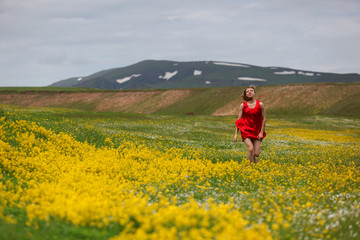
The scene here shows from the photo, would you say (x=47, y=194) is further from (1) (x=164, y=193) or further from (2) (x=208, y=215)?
(2) (x=208, y=215)

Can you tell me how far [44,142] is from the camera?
14906 mm

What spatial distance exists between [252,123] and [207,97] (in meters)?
83.9

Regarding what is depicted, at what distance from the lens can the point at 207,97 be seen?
96.8 meters

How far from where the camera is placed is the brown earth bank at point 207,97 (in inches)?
2908

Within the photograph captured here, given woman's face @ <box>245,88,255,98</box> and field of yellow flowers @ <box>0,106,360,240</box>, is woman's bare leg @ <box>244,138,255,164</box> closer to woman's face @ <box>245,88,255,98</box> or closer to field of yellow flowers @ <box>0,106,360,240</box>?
field of yellow flowers @ <box>0,106,360,240</box>

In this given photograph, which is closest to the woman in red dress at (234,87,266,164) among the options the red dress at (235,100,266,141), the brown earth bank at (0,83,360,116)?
the red dress at (235,100,266,141)

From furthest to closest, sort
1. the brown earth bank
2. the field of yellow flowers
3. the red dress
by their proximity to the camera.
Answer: the brown earth bank
the red dress
the field of yellow flowers

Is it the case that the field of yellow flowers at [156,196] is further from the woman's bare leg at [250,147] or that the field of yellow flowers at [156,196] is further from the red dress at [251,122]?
the red dress at [251,122]

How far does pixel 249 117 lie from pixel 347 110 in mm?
61105

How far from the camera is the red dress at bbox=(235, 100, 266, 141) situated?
43.7 feet

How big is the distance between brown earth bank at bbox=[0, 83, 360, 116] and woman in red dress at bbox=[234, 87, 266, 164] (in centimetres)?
5803

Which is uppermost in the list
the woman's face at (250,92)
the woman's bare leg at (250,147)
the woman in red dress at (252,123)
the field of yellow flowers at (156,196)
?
the woman's face at (250,92)

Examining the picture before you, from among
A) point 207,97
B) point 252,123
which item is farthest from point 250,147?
point 207,97

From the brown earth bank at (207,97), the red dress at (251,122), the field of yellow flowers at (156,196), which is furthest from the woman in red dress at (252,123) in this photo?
the brown earth bank at (207,97)
